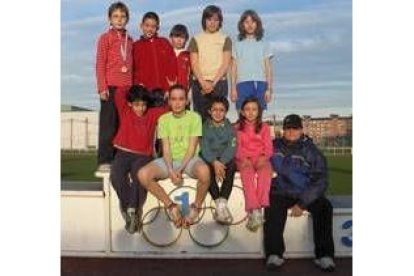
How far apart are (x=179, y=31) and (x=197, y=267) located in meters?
1.55

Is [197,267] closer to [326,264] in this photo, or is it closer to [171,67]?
[326,264]

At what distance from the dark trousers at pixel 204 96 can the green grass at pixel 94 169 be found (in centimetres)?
76

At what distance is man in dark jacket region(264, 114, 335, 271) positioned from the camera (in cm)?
436

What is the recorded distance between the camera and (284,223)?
4391 mm

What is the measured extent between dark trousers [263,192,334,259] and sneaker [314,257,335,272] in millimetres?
29

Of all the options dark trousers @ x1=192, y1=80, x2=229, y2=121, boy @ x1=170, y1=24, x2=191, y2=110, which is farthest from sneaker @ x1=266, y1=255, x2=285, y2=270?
boy @ x1=170, y1=24, x2=191, y2=110

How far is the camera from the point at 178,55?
4.37 meters

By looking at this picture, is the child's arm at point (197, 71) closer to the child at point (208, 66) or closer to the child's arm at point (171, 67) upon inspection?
the child at point (208, 66)

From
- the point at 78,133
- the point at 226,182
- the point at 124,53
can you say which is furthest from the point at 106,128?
the point at 226,182

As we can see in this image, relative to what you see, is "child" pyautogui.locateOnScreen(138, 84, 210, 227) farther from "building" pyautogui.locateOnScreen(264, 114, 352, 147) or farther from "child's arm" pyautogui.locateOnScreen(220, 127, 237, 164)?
"building" pyautogui.locateOnScreen(264, 114, 352, 147)

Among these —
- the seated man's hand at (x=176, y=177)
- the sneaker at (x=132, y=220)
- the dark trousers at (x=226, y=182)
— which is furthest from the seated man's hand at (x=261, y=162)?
the sneaker at (x=132, y=220)

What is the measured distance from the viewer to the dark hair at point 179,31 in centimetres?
429

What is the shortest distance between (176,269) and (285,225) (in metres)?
0.78
